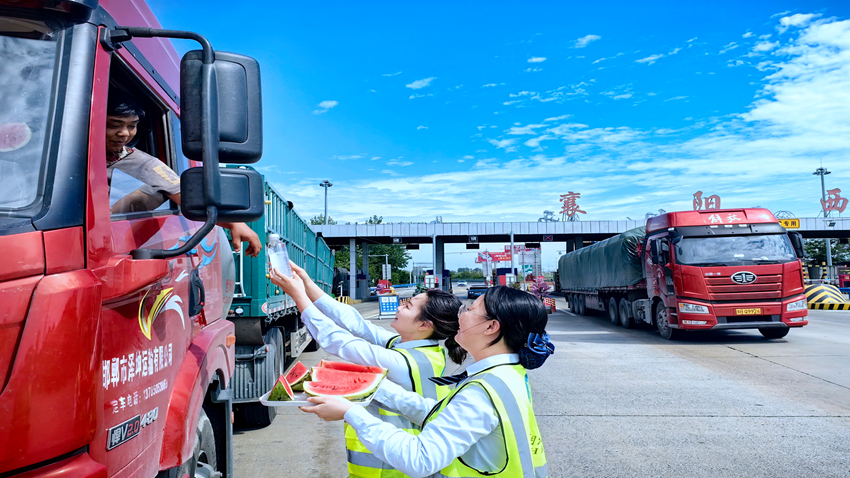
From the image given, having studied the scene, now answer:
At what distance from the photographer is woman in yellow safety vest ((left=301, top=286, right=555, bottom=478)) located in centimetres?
189

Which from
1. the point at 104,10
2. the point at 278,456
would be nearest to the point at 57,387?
the point at 104,10

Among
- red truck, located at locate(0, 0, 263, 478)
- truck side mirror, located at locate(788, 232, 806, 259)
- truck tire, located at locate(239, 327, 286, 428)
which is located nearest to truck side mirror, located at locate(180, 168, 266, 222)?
red truck, located at locate(0, 0, 263, 478)

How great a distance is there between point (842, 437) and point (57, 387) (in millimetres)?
6179

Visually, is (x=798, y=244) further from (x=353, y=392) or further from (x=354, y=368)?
(x=353, y=392)

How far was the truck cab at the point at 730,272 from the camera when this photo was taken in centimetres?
1213

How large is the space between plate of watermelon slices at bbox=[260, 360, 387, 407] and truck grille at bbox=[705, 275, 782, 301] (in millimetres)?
11496

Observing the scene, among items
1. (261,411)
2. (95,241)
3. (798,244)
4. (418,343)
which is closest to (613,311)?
(798,244)

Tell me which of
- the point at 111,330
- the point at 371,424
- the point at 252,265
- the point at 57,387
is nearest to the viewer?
the point at 57,387

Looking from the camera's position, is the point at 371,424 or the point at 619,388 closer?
the point at 371,424

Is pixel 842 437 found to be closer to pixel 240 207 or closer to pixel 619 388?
pixel 619 388

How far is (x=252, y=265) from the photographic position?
6453 mm

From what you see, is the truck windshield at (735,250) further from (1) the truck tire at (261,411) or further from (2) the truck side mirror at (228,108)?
Result: (2) the truck side mirror at (228,108)

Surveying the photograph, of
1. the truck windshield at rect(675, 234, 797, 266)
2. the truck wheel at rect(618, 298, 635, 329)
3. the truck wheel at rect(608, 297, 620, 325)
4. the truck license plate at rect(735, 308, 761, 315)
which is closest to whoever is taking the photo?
the truck license plate at rect(735, 308, 761, 315)

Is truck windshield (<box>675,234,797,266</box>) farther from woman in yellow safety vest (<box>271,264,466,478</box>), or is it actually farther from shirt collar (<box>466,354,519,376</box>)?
shirt collar (<box>466,354,519,376</box>)
